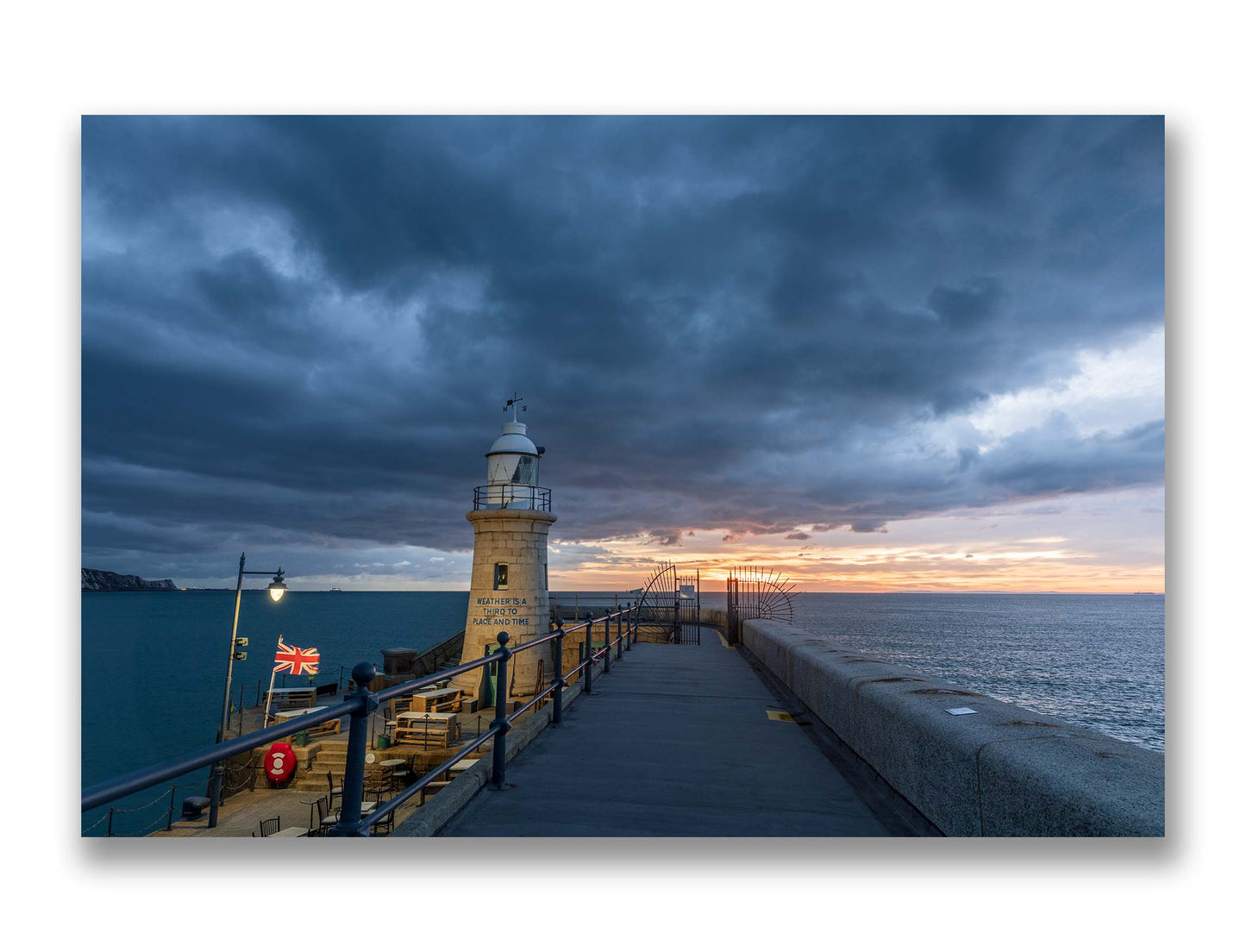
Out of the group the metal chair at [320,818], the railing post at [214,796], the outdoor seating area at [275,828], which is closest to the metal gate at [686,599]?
the metal chair at [320,818]

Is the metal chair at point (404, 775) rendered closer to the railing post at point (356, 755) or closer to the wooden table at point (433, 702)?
the wooden table at point (433, 702)

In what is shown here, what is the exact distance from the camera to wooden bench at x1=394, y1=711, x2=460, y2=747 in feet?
64.8

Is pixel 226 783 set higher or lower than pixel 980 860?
lower

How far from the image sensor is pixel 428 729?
770 inches

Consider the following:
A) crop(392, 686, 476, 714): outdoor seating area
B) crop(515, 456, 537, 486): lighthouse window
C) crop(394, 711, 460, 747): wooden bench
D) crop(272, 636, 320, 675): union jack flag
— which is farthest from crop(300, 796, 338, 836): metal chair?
crop(515, 456, 537, 486): lighthouse window

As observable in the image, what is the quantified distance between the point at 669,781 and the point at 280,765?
67.2 ft

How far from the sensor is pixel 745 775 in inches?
195

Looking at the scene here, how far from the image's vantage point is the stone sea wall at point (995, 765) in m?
2.66

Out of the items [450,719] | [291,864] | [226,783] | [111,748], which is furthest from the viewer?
[111,748]

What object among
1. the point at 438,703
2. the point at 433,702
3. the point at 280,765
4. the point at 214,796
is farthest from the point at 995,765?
the point at 280,765
